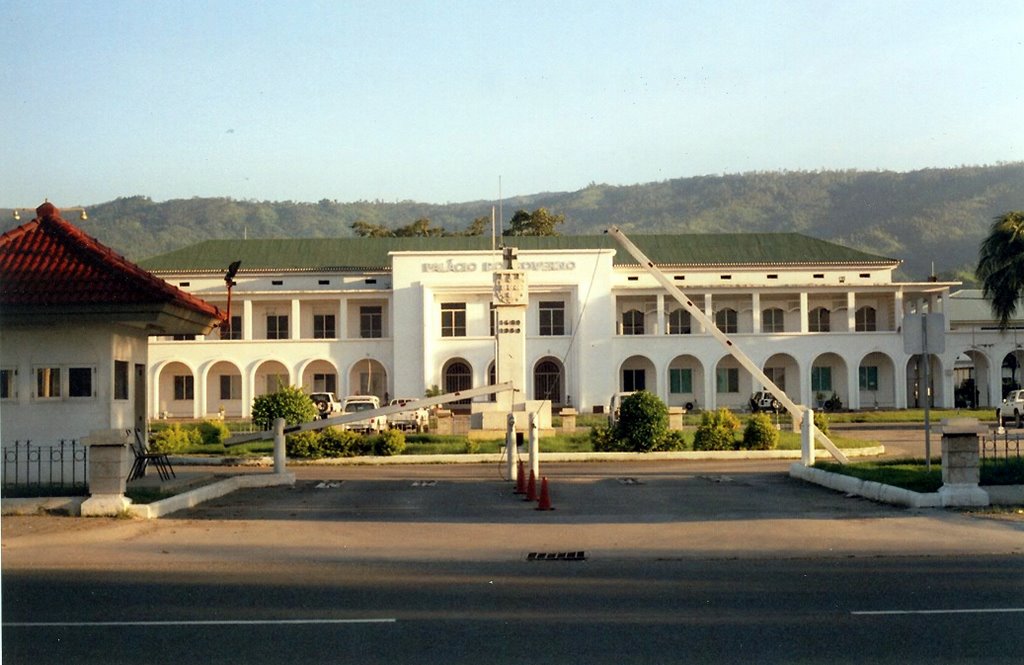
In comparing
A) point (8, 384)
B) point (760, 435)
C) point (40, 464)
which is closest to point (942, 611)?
point (40, 464)

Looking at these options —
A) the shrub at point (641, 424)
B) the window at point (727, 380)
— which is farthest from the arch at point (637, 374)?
the shrub at point (641, 424)

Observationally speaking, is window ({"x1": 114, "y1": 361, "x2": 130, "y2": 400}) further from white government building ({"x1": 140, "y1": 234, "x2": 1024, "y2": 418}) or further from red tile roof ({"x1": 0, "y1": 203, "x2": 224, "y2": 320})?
white government building ({"x1": 140, "y1": 234, "x2": 1024, "y2": 418})

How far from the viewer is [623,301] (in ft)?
225

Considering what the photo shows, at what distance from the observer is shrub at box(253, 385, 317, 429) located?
35.0 metres

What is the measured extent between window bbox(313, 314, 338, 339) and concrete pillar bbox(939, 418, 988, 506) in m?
53.3

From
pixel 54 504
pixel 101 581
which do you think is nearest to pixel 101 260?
pixel 54 504

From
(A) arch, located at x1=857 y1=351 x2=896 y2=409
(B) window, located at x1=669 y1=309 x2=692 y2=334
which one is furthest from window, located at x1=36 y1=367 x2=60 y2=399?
(A) arch, located at x1=857 y1=351 x2=896 y2=409

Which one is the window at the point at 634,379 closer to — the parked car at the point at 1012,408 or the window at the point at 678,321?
the window at the point at 678,321

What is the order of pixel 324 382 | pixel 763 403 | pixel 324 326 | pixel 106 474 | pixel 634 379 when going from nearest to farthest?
pixel 106 474, pixel 763 403, pixel 634 379, pixel 324 326, pixel 324 382

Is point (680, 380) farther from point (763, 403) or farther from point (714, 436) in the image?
point (714, 436)

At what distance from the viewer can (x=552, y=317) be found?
66.8 meters

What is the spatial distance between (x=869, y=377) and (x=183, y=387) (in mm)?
39862

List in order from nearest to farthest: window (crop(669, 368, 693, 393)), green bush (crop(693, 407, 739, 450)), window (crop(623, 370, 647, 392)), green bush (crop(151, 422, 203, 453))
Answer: green bush (crop(693, 407, 739, 450)) < green bush (crop(151, 422, 203, 453)) < window (crop(669, 368, 693, 393)) < window (crop(623, 370, 647, 392))

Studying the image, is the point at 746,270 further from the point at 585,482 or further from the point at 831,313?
the point at 585,482
